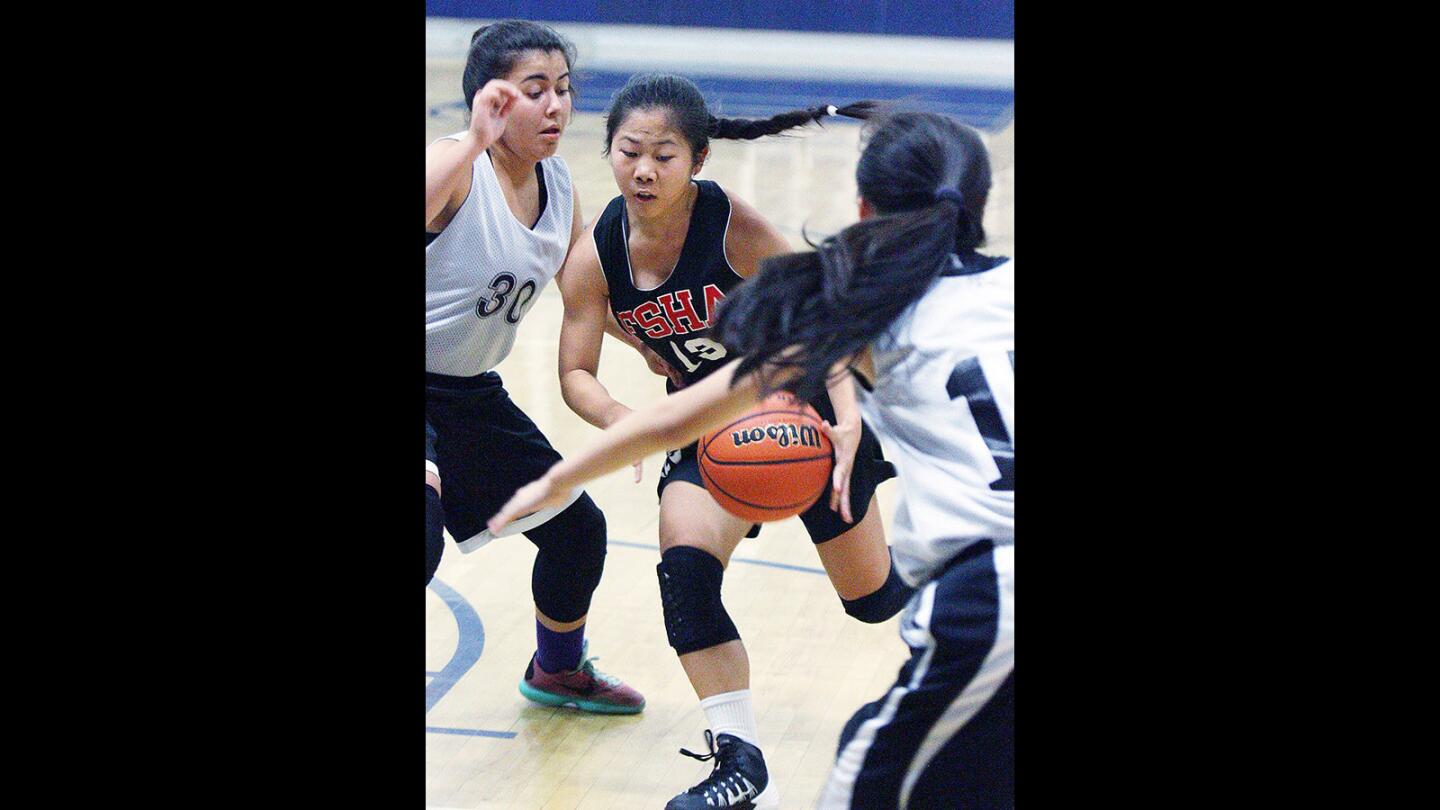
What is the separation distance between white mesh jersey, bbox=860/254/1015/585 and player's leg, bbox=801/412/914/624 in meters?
0.49

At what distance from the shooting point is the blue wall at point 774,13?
3809mm

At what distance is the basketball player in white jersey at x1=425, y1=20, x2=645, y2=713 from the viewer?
3.07 meters

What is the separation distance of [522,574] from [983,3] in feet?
8.18

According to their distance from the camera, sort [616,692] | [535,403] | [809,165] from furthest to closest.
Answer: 1. [809,165]
2. [535,403]
3. [616,692]

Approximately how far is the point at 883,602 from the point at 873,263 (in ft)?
3.64

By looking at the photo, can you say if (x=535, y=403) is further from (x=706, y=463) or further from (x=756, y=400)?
(x=756, y=400)

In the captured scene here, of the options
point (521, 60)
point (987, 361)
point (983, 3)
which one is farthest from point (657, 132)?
point (983, 3)

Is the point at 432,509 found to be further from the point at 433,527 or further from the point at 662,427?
the point at 662,427

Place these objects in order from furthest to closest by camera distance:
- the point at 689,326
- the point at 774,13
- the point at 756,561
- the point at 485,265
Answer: the point at 774,13, the point at 756,561, the point at 485,265, the point at 689,326

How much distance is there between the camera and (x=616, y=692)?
12.3 feet

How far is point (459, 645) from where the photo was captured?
399cm

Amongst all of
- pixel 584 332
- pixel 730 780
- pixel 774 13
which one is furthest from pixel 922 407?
pixel 774 13
